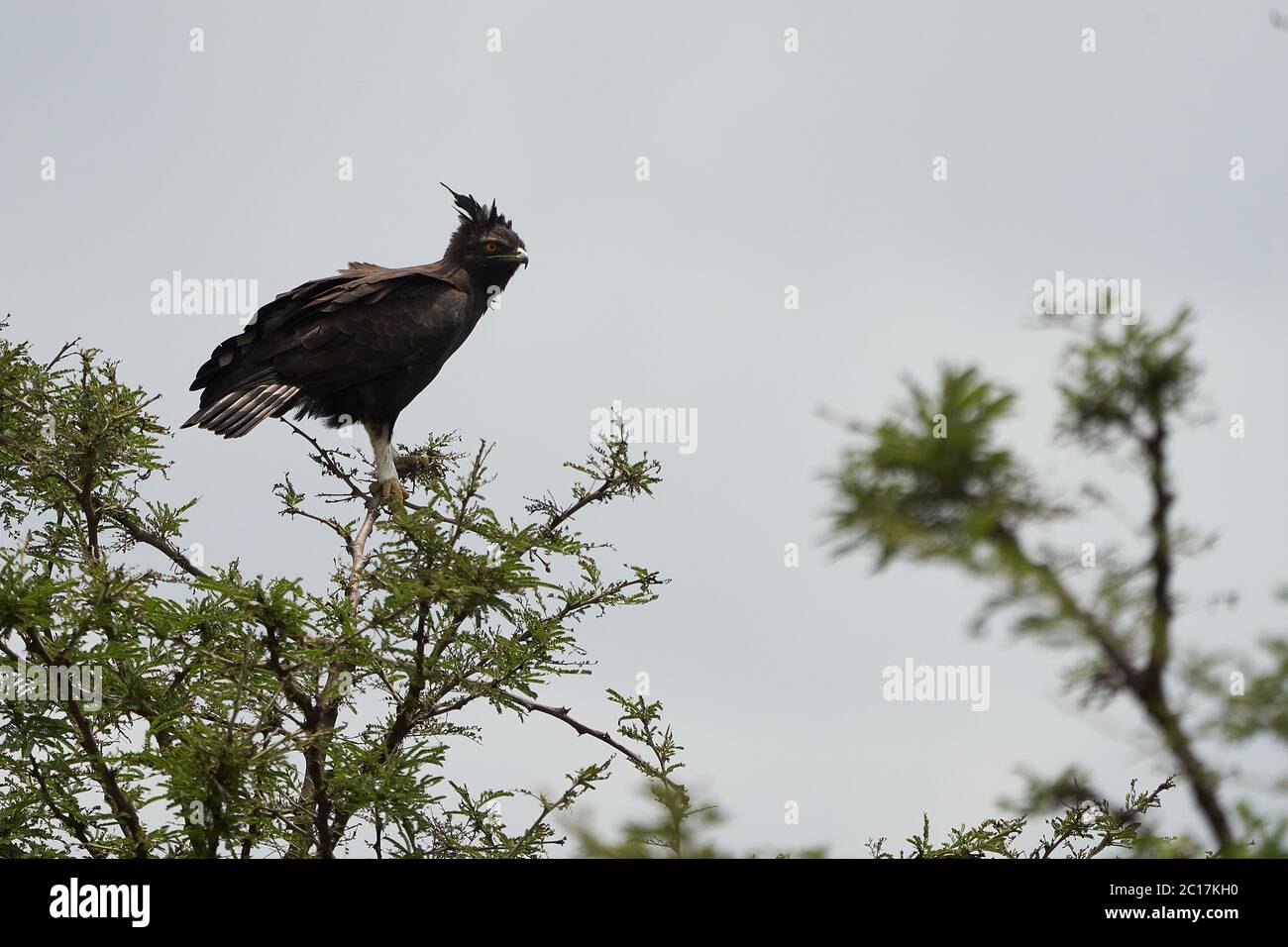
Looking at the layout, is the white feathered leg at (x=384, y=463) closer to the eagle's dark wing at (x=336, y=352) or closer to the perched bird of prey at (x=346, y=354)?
the perched bird of prey at (x=346, y=354)

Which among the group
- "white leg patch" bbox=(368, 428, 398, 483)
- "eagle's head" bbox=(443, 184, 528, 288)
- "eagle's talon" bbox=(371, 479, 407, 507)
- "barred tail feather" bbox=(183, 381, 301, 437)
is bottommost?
"eagle's talon" bbox=(371, 479, 407, 507)

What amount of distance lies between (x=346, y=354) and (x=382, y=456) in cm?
88

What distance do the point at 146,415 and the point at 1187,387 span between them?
731cm

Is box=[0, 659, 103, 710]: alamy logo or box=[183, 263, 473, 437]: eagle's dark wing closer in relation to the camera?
box=[0, 659, 103, 710]: alamy logo

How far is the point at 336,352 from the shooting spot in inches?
376

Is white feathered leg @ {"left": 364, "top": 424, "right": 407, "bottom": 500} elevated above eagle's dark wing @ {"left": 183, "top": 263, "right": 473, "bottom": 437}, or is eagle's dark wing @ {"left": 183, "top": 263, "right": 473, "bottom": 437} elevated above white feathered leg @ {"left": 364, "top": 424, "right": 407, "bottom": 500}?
eagle's dark wing @ {"left": 183, "top": 263, "right": 473, "bottom": 437}
